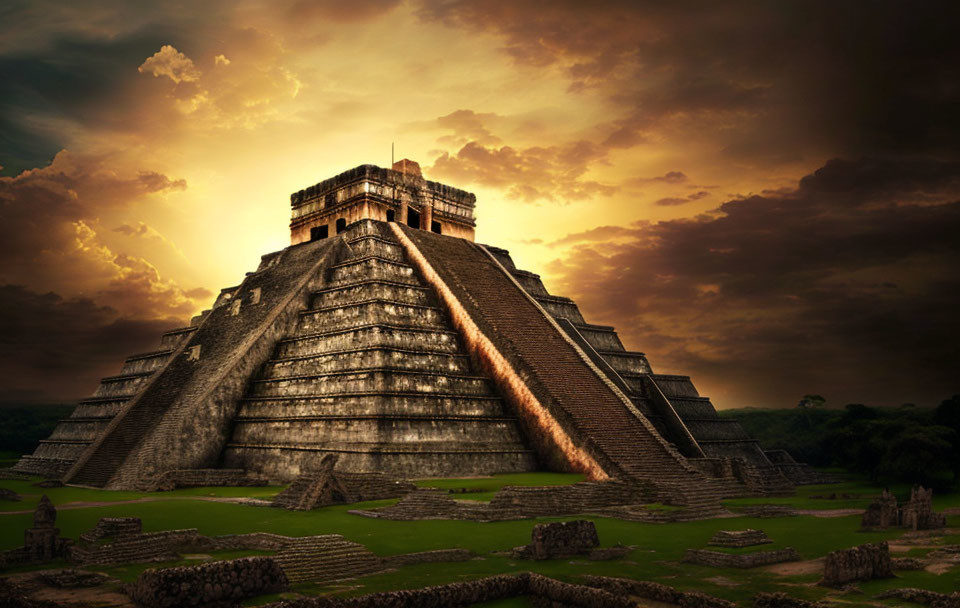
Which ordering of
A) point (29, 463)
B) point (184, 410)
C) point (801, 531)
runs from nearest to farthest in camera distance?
point (801, 531), point (184, 410), point (29, 463)

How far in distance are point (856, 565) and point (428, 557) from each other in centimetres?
747

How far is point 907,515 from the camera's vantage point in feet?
60.2

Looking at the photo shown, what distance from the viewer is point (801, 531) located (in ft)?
61.3

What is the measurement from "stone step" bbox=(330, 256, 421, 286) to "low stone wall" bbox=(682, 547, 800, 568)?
2075 centimetres

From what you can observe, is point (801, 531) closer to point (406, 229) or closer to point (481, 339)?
point (481, 339)

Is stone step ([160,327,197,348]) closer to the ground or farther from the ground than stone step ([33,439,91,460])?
farther from the ground

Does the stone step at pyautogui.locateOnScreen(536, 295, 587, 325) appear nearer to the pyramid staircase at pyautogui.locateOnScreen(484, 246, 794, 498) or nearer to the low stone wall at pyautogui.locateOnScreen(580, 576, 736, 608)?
the pyramid staircase at pyautogui.locateOnScreen(484, 246, 794, 498)

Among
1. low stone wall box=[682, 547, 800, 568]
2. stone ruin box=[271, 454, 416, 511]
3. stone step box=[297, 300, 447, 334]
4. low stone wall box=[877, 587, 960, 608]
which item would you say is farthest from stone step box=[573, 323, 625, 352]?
low stone wall box=[877, 587, 960, 608]

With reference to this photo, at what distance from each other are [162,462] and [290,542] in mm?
14959

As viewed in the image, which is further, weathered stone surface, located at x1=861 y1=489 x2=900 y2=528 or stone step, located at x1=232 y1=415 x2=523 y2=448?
stone step, located at x1=232 y1=415 x2=523 y2=448

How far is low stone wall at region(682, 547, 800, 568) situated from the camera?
14.3 m

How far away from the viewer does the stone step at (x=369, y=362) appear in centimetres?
2858

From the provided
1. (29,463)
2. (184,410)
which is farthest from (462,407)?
(29,463)

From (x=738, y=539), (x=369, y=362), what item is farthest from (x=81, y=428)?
(x=738, y=539)
